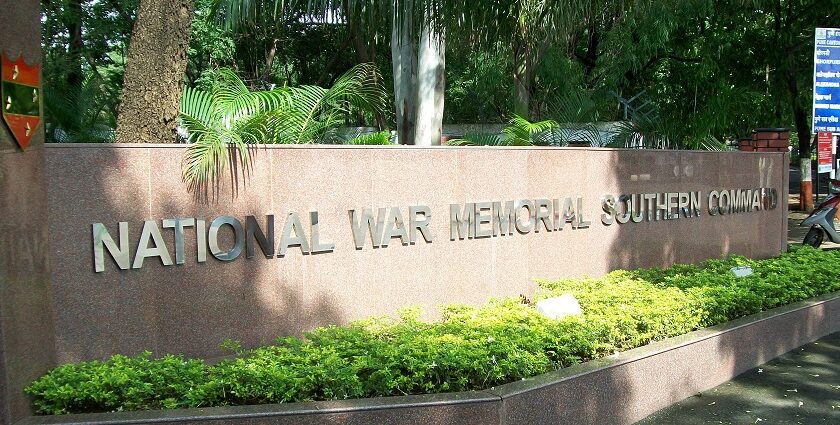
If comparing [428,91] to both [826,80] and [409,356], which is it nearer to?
[409,356]

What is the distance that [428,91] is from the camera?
363 inches

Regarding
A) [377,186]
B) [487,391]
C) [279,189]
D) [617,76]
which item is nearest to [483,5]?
[377,186]

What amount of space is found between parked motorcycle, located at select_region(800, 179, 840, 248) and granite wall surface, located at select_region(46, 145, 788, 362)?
15.7ft

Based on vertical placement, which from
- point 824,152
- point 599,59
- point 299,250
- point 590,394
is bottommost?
point 590,394

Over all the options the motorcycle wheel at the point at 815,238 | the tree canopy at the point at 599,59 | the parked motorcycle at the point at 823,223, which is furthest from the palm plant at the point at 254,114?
the motorcycle wheel at the point at 815,238

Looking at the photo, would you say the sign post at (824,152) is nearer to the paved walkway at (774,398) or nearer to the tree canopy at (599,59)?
the tree canopy at (599,59)

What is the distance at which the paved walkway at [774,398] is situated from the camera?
5.66 meters

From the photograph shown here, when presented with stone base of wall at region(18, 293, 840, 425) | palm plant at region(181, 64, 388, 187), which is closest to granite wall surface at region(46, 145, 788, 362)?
palm plant at region(181, 64, 388, 187)

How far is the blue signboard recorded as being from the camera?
1291cm

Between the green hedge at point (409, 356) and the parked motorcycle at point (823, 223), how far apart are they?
5.99 m

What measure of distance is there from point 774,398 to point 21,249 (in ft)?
16.8

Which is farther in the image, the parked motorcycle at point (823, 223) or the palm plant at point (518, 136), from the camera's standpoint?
the parked motorcycle at point (823, 223)

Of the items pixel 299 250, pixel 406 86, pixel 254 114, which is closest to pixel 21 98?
pixel 254 114

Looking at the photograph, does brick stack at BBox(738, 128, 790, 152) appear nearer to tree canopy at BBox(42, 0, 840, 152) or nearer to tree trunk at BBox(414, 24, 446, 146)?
tree canopy at BBox(42, 0, 840, 152)
